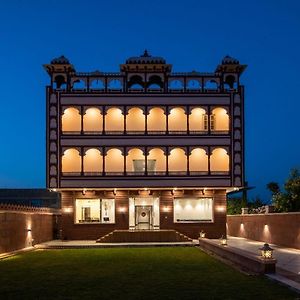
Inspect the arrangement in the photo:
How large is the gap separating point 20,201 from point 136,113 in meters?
40.5

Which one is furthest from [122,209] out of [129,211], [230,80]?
[230,80]

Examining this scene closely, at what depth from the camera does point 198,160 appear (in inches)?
1799

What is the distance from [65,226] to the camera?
149ft

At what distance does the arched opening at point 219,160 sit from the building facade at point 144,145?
8cm

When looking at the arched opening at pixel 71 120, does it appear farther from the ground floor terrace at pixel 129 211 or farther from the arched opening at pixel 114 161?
the ground floor terrace at pixel 129 211

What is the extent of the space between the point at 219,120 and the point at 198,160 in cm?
350

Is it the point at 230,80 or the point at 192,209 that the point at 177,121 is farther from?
the point at 192,209

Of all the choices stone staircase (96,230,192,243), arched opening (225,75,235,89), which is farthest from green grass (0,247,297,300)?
arched opening (225,75,235,89)

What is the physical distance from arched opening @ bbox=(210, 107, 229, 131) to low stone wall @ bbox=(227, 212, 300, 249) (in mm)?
7098

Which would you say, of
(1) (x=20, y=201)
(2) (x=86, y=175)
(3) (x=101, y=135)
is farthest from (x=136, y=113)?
(1) (x=20, y=201)

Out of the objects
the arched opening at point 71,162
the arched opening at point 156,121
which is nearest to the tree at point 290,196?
the arched opening at point 156,121

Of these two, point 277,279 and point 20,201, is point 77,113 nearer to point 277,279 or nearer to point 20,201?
point 277,279

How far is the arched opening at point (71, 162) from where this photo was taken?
45.2 m

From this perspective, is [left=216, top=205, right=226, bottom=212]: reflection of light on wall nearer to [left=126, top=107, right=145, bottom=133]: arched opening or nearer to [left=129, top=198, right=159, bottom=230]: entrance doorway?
[left=129, top=198, right=159, bottom=230]: entrance doorway
